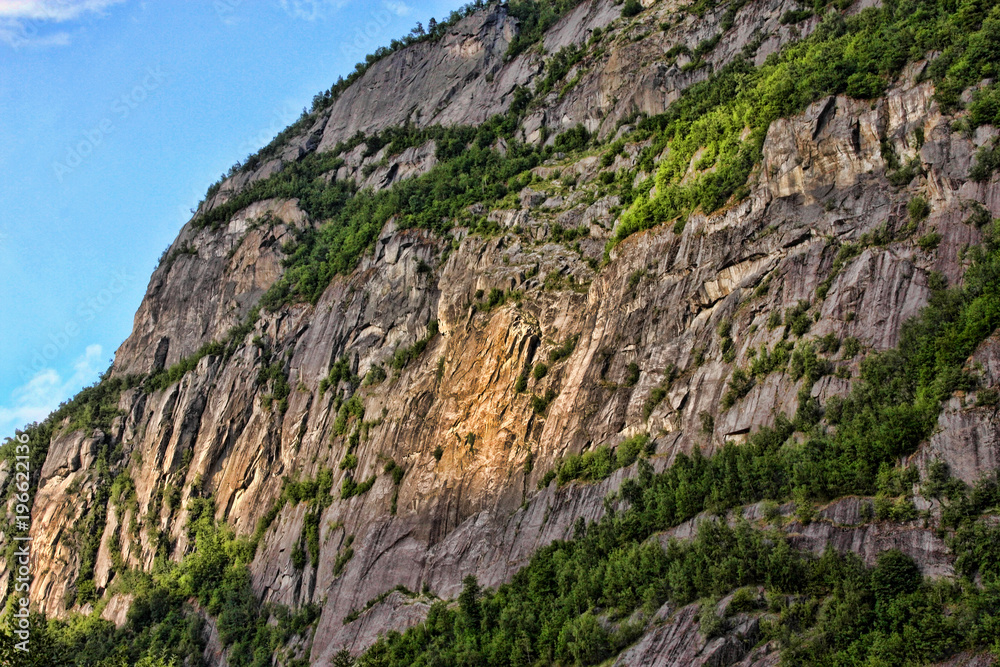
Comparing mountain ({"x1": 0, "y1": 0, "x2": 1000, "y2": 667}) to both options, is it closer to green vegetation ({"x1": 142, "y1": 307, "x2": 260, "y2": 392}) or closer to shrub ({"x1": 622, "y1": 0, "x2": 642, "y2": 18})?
shrub ({"x1": 622, "y1": 0, "x2": 642, "y2": 18})

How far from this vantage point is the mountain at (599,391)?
122 feet

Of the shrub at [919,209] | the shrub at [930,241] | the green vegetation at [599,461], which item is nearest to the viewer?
the shrub at [930,241]

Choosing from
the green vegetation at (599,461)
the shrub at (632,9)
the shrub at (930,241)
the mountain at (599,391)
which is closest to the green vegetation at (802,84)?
the mountain at (599,391)

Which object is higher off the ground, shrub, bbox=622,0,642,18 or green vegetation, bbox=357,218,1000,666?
shrub, bbox=622,0,642,18

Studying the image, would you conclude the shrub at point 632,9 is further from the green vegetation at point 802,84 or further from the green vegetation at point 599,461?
the green vegetation at point 599,461

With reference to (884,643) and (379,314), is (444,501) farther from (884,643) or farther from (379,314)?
(884,643)

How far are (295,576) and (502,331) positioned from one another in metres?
23.3

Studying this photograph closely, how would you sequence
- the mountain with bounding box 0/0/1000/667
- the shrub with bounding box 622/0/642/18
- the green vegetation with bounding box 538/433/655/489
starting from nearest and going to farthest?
the mountain with bounding box 0/0/1000/667 < the green vegetation with bounding box 538/433/655/489 < the shrub with bounding box 622/0/642/18

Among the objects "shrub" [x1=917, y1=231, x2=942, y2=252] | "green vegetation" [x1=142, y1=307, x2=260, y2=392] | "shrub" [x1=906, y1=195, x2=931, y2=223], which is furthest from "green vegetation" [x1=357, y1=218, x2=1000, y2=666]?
"green vegetation" [x1=142, y1=307, x2=260, y2=392]

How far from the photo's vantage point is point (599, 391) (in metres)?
54.3

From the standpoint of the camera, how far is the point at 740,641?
3484cm

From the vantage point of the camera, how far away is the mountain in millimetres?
37281

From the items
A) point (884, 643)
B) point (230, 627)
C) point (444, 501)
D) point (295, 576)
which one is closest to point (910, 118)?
point (884, 643)

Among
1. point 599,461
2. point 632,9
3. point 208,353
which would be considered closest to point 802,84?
point 599,461
